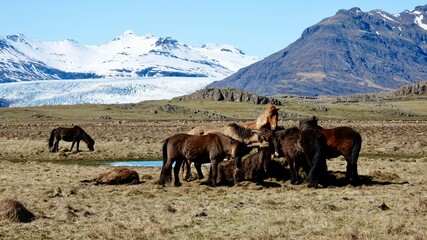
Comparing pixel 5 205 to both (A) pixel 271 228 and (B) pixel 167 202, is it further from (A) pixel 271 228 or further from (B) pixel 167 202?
(A) pixel 271 228

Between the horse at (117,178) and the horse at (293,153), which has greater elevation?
the horse at (293,153)

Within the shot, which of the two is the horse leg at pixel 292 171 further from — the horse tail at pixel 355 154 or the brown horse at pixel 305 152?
the horse tail at pixel 355 154

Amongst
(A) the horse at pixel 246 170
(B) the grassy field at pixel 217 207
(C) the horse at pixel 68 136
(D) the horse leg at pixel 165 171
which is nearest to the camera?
(B) the grassy field at pixel 217 207

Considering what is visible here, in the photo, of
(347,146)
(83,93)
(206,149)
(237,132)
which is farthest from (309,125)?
(83,93)

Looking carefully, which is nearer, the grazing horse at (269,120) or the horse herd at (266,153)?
the horse herd at (266,153)

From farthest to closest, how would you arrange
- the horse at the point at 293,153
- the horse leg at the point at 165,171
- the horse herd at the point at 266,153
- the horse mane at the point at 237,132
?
the horse mane at the point at 237,132, the horse leg at the point at 165,171, the horse at the point at 293,153, the horse herd at the point at 266,153

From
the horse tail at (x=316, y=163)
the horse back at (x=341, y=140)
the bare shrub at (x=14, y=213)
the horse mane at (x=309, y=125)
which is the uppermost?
the horse mane at (x=309, y=125)

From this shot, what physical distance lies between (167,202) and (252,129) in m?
6.90

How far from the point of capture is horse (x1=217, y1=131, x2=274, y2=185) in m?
19.5

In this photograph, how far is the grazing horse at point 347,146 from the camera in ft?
61.5

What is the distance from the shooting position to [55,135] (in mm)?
35000

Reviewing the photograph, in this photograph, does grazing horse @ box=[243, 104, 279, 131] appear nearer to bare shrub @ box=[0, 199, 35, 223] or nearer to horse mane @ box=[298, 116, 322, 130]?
horse mane @ box=[298, 116, 322, 130]

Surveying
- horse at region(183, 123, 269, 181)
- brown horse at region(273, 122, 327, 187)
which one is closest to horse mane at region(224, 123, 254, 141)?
horse at region(183, 123, 269, 181)

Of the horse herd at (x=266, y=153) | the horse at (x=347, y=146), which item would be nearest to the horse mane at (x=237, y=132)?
the horse herd at (x=266, y=153)
